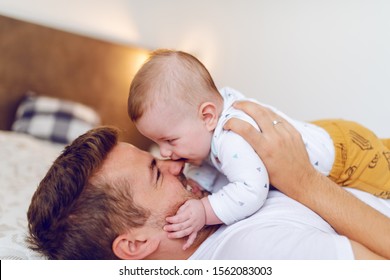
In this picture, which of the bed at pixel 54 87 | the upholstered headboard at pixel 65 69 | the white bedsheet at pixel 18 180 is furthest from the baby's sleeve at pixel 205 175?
the upholstered headboard at pixel 65 69

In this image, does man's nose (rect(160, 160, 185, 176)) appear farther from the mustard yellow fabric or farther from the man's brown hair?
the mustard yellow fabric

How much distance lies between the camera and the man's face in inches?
36.6

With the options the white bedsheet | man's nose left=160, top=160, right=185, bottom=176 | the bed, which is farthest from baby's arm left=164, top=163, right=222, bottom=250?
the bed

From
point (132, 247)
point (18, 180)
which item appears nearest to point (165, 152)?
point (132, 247)

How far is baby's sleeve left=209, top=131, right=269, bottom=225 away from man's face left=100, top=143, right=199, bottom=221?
0.10 meters

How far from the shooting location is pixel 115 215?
2.94ft

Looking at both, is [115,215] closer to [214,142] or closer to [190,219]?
[190,219]

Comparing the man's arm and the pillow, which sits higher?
the man's arm

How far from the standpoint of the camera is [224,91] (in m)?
1.12

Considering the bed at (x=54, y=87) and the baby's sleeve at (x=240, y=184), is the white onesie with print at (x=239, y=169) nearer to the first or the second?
the baby's sleeve at (x=240, y=184)

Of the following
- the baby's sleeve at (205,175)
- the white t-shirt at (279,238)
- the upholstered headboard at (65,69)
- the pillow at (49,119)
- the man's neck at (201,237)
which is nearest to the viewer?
the white t-shirt at (279,238)

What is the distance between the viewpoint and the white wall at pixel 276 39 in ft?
5.75

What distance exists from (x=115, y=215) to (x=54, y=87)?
2.12 metres
